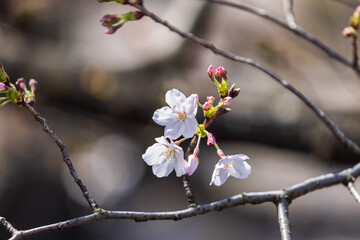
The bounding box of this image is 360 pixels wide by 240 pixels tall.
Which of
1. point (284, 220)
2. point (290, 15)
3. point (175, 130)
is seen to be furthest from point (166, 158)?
point (290, 15)

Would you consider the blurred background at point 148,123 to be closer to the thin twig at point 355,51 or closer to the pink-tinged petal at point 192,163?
the thin twig at point 355,51

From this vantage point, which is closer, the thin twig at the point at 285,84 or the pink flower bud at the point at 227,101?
the pink flower bud at the point at 227,101

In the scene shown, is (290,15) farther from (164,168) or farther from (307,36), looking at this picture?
(164,168)

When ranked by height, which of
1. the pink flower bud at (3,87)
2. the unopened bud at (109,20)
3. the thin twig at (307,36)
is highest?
the thin twig at (307,36)

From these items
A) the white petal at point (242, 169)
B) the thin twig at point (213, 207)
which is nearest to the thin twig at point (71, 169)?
the thin twig at point (213, 207)

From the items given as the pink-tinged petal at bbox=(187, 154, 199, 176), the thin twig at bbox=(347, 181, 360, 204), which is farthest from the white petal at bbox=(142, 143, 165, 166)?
the thin twig at bbox=(347, 181, 360, 204)

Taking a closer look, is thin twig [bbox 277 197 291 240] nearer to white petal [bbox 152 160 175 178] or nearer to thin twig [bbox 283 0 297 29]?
white petal [bbox 152 160 175 178]
